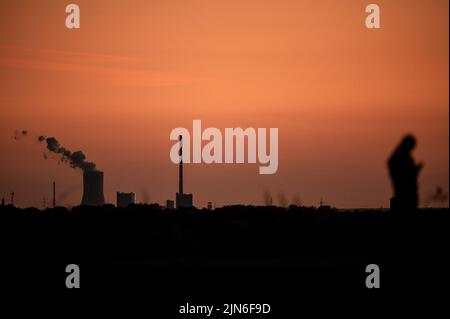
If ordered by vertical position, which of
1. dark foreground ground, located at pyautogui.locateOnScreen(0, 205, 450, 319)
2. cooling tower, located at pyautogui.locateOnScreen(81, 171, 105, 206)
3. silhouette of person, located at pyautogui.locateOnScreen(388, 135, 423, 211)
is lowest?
dark foreground ground, located at pyautogui.locateOnScreen(0, 205, 450, 319)

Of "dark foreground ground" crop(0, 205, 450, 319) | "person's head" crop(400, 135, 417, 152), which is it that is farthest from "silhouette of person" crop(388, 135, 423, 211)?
"dark foreground ground" crop(0, 205, 450, 319)

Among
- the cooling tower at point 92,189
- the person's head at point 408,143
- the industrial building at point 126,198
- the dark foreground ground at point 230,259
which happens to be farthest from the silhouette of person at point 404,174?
the industrial building at point 126,198

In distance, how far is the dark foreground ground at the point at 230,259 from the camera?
1870 cm

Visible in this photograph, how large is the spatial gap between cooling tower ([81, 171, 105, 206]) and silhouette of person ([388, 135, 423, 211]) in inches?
2802

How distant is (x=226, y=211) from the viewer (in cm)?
3500

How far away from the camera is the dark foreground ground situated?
18.7m

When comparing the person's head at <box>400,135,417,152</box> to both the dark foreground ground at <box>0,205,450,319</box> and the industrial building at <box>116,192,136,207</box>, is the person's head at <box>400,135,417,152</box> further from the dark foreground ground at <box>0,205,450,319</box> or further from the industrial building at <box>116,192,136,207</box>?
the industrial building at <box>116,192,136,207</box>

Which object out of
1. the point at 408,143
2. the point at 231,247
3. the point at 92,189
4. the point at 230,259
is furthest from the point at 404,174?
the point at 92,189
